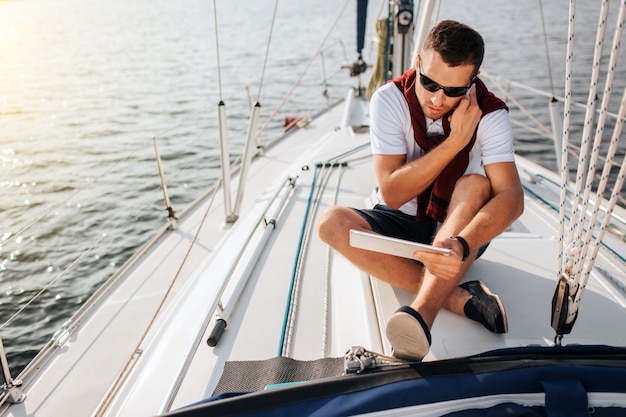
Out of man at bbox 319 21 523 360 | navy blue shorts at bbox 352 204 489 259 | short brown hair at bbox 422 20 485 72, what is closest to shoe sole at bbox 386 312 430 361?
man at bbox 319 21 523 360

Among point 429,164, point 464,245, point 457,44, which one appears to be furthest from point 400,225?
point 457,44

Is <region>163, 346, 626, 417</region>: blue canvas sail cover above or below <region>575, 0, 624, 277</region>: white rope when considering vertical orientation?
below

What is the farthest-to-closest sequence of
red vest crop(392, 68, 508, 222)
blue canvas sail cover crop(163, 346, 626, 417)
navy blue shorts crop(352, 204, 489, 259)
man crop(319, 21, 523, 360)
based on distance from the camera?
navy blue shorts crop(352, 204, 489, 259) → red vest crop(392, 68, 508, 222) → man crop(319, 21, 523, 360) → blue canvas sail cover crop(163, 346, 626, 417)

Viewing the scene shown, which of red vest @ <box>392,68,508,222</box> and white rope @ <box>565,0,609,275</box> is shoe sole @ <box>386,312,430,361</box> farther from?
red vest @ <box>392,68,508,222</box>

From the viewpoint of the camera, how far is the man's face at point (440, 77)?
1.54 meters

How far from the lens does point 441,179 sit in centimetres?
171

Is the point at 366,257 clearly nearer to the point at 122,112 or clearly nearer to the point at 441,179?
the point at 441,179

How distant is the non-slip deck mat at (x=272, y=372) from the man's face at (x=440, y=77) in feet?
3.08

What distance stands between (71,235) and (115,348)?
257 cm

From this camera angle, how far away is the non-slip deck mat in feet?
4.54

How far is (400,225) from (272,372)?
77cm

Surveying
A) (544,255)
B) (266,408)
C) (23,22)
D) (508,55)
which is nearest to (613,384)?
(266,408)

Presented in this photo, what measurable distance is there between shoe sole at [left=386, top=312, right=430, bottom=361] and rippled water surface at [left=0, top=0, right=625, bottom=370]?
1616mm

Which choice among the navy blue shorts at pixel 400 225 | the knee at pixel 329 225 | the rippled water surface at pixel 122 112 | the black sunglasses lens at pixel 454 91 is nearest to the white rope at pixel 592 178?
the black sunglasses lens at pixel 454 91
